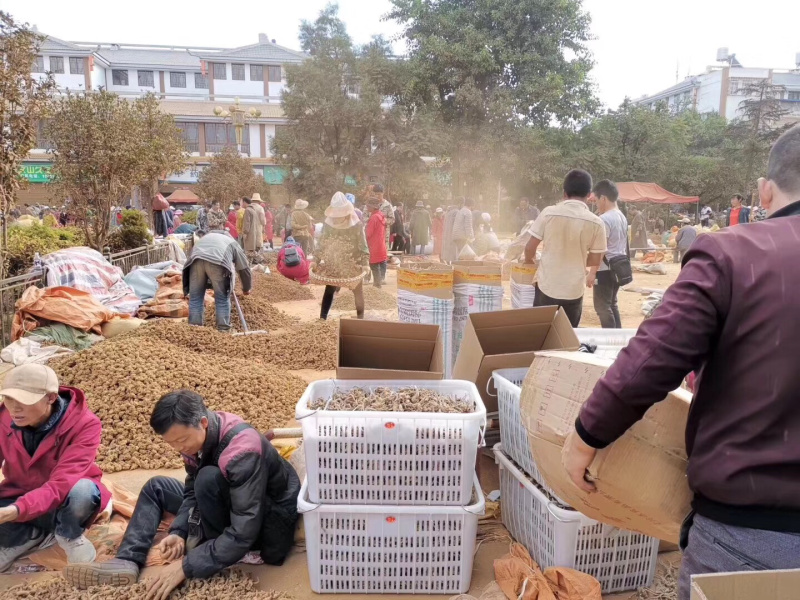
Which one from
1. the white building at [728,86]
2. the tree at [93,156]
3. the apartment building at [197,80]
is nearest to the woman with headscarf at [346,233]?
the tree at [93,156]

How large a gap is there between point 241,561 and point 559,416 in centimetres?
196

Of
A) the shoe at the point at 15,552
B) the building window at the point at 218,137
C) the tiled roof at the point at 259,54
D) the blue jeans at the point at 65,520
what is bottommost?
the shoe at the point at 15,552

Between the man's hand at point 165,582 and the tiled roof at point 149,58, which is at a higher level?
the tiled roof at point 149,58

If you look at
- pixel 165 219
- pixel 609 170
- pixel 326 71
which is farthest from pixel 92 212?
pixel 609 170

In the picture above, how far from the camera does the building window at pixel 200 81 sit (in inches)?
1747

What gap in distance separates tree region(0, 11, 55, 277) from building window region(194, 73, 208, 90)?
4060 cm

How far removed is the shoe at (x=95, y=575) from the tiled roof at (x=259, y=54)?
142 ft

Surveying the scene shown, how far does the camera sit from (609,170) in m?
25.3

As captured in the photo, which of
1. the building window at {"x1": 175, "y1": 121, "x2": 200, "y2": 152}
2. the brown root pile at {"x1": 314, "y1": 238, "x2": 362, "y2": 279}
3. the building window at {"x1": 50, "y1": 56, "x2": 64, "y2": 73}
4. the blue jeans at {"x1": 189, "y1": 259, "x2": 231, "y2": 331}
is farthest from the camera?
the building window at {"x1": 50, "y1": 56, "x2": 64, "y2": 73}

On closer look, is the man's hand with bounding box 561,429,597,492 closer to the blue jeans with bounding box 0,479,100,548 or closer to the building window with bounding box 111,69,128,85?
the blue jeans with bounding box 0,479,100,548

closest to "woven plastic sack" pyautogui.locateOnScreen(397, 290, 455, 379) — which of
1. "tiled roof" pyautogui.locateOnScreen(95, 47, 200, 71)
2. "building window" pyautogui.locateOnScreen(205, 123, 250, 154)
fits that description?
"building window" pyautogui.locateOnScreen(205, 123, 250, 154)

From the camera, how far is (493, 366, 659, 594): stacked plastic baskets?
252cm

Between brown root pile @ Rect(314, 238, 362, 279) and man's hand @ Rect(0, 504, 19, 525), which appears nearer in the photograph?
man's hand @ Rect(0, 504, 19, 525)

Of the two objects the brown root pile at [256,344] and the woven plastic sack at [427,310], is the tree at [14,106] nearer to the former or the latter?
the brown root pile at [256,344]
